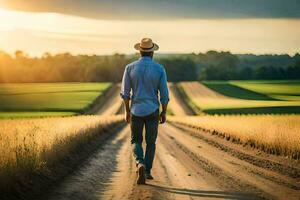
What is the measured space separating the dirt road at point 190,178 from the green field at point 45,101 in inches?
1715

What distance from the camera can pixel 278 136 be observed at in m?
17.7

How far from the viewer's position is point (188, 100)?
90.2 meters

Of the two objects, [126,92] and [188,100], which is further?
[188,100]

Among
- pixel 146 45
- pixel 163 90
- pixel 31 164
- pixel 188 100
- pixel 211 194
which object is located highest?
pixel 146 45

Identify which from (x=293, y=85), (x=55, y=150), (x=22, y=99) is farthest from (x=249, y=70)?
(x=55, y=150)

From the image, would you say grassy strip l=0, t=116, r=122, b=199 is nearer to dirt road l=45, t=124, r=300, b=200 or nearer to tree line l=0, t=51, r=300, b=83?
dirt road l=45, t=124, r=300, b=200

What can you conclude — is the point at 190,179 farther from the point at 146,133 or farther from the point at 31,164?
the point at 31,164

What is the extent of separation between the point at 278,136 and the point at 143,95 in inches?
310

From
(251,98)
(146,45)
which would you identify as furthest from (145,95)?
(251,98)

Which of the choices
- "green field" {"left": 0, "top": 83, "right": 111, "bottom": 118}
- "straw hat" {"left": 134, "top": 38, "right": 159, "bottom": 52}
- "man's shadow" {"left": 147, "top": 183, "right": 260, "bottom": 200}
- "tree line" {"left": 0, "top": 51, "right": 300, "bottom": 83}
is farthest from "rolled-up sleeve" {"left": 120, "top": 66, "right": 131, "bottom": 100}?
"tree line" {"left": 0, "top": 51, "right": 300, "bottom": 83}

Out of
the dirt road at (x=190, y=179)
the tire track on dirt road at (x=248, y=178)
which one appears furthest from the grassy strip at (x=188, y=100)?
the tire track on dirt road at (x=248, y=178)

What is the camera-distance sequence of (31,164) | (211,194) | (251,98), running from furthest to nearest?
(251,98) < (31,164) < (211,194)

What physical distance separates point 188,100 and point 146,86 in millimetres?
79329

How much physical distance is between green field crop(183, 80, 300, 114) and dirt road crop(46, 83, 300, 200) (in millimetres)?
40469
